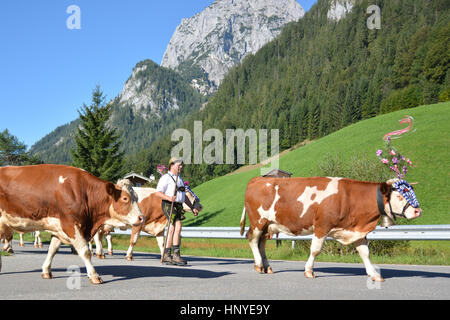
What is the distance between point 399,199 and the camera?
24.2 ft

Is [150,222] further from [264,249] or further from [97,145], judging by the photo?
[97,145]

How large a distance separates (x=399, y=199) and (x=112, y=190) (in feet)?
15.1

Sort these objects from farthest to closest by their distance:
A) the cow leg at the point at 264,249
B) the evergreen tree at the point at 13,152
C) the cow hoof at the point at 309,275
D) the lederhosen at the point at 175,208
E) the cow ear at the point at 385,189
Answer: the evergreen tree at the point at 13,152
the lederhosen at the point at 175,208
the cow leg at the point at 264,249
the cow hoof at the point at 309,275
the cow ear at the point at 385,189

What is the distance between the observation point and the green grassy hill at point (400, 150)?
Answer: 39062 millimetres

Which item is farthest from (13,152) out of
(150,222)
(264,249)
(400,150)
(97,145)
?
(264,249)

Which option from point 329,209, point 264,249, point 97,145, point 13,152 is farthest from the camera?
point 13,152

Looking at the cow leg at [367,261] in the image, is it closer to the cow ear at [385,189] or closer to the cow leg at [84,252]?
the cow ear at [385,189]

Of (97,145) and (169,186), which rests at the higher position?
(97,145)

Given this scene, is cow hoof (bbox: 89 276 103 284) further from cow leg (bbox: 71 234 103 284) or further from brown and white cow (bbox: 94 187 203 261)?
brown and white cow (bbox: 94 187 203 261)

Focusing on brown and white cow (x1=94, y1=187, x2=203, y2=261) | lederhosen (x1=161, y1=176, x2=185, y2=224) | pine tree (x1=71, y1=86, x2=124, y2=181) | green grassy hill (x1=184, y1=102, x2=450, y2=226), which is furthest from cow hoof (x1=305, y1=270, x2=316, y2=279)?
pine tree (x1=71, y1=86, x2=124, y2=181)

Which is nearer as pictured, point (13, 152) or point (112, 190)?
point (112, 190)

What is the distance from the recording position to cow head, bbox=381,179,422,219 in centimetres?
726

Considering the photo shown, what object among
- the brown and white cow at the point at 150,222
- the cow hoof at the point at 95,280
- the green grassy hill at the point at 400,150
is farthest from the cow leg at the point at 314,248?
the green grassy hill at the point at 400,150

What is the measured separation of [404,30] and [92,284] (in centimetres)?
16991
